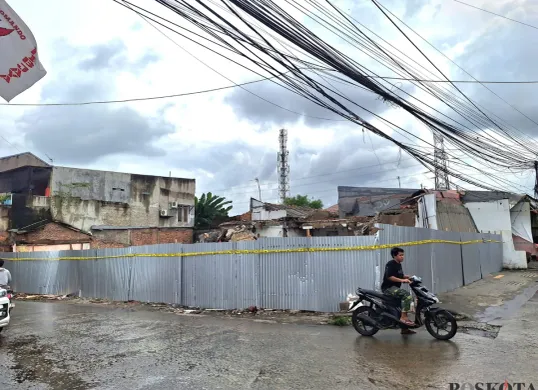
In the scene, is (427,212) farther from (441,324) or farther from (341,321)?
(441,324)

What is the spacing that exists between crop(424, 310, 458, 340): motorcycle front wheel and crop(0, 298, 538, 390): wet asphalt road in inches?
5.4

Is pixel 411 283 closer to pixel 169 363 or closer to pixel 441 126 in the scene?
pixel 169 363

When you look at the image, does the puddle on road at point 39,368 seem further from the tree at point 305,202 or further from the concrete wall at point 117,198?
the tree at point 305,202

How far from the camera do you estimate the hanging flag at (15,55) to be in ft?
18.1

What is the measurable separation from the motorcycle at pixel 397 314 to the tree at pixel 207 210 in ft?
107

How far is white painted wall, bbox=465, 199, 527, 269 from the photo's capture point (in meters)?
23.2

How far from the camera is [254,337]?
7887 millimetres

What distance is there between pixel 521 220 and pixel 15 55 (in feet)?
87.7

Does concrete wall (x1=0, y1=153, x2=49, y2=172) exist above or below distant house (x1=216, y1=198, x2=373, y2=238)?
above

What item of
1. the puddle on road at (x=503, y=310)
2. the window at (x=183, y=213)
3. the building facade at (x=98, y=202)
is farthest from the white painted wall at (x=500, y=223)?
the window at (x=183, y=213)

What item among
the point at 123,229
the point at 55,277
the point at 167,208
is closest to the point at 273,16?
the point at 55,277

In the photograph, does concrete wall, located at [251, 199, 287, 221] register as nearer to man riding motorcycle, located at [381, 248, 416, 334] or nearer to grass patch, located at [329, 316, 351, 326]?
grass patch, located at [329, 316, 351, 326]

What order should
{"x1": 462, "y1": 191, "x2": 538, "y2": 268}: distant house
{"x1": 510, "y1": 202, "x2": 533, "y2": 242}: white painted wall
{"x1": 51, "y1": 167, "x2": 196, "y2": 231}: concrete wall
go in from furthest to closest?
{"x1": 51, "y1": 167, "x2": 196, "y2": 231}: concrete wall → {"x1": 510, "y1": 202, "x2": 533, "y2": 242}: white painted wall → {"x1": 462, "y1": 191, "x2": 538, "y2": 268}: distant house

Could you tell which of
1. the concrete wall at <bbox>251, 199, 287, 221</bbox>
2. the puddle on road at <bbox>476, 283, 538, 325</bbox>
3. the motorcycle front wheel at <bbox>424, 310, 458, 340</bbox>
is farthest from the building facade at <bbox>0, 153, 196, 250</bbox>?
the motorcycle front wheel at <bbox>424, 310, 458, 340</bbox>
